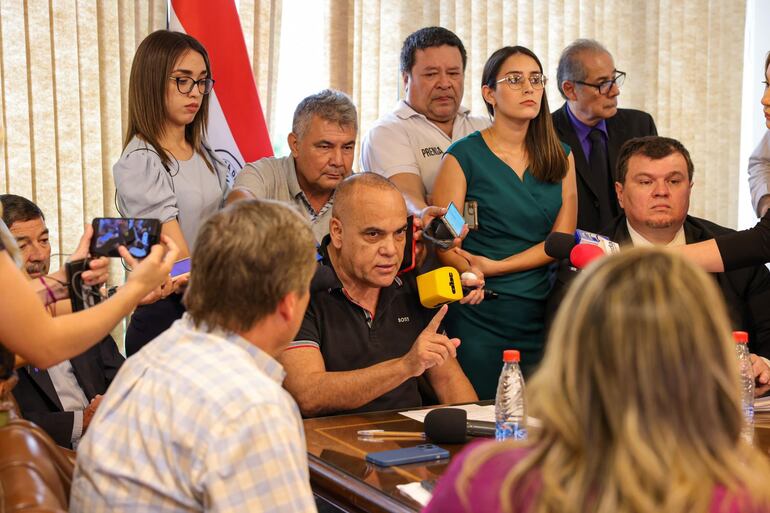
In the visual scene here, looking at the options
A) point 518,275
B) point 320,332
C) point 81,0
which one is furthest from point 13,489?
point 81,0

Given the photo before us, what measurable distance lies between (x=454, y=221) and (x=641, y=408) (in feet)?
6.73

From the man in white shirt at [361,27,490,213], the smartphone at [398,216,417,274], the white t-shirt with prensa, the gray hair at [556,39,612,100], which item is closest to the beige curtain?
the gray hair at [556,39,612,100]

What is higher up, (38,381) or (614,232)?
(614,232)

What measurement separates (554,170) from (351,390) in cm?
133

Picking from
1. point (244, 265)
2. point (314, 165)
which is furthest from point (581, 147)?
point (244, 265)

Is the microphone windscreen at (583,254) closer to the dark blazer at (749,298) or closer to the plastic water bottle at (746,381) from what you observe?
the plastic water bottle at (746,381)

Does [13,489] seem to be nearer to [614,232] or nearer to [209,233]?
[209,233]

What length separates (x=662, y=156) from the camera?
3.32 metres

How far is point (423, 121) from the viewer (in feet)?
12.8

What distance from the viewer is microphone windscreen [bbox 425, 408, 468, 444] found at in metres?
2.22

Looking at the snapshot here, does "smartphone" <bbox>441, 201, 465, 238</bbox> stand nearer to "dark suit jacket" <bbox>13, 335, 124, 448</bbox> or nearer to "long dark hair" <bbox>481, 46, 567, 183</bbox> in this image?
"long dark hair" <bbox>481, 46, 567, 183</bbox>

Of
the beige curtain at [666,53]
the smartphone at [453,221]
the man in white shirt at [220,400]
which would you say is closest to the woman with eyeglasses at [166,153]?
the smartphone at [453,221]

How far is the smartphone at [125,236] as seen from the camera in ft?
7.10

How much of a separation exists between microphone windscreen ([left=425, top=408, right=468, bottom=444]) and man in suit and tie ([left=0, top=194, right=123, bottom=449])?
4.17 ft
